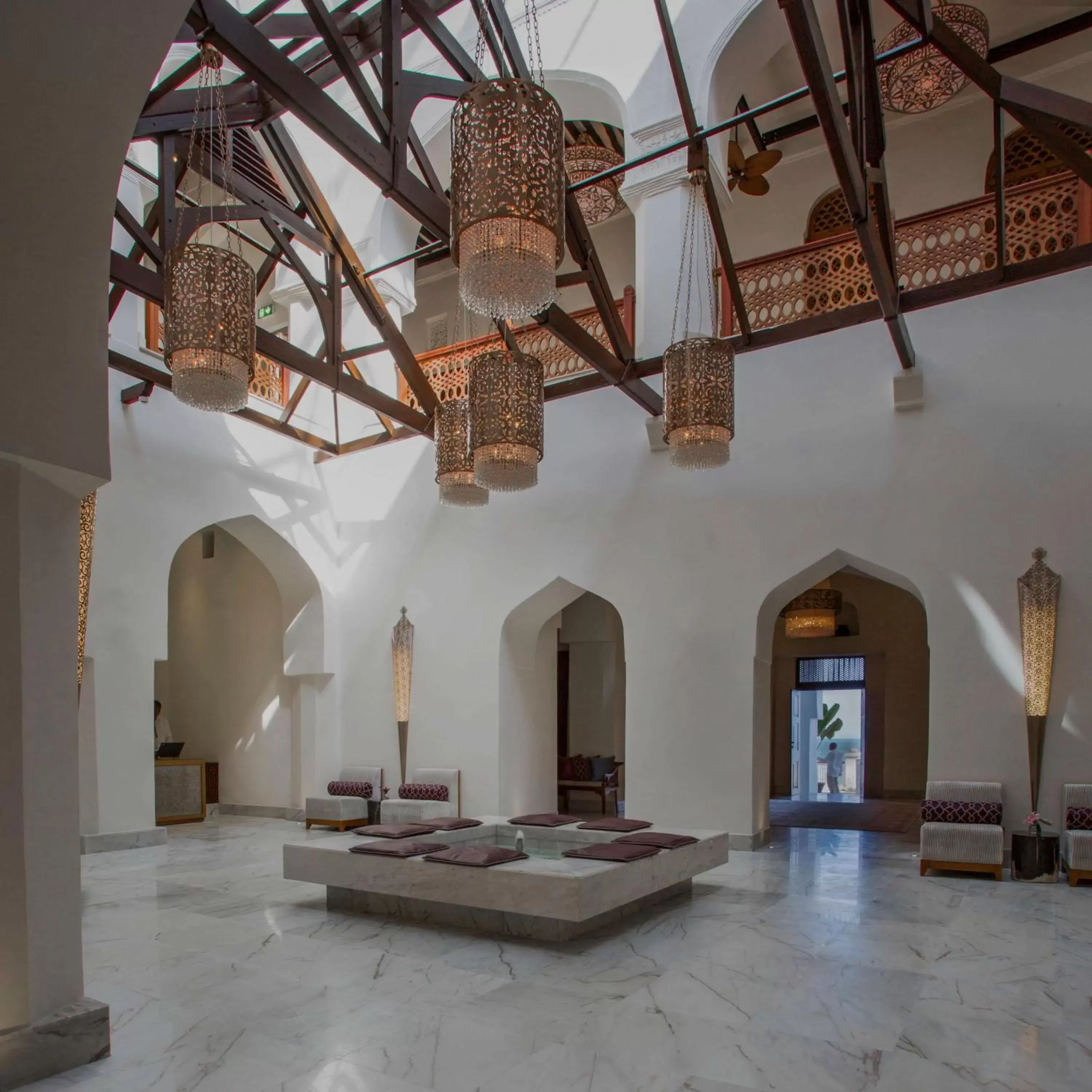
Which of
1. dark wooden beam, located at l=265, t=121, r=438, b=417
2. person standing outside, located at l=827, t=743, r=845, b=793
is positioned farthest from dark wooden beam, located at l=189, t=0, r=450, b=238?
person standing outside, located at l=827, t=743, r=845, b=793

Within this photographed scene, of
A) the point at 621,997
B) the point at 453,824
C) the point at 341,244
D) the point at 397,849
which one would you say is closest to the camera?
the point at 621,997

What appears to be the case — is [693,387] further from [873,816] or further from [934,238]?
[873,816]

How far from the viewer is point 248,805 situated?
12.0 m

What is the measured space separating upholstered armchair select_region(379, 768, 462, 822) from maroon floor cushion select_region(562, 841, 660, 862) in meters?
3.71

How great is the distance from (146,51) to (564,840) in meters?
5.58

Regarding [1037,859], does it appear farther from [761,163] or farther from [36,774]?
[36,774]

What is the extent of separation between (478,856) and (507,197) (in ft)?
12.0

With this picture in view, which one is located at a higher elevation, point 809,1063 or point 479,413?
point 479,413

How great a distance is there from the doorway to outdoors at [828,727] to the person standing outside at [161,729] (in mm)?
9231

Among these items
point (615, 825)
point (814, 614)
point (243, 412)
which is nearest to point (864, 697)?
point (814, 614)

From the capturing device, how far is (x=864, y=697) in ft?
47.3

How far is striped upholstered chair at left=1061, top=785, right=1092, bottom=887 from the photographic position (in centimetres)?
671

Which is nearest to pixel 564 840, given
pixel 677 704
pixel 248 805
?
pixel 677 704

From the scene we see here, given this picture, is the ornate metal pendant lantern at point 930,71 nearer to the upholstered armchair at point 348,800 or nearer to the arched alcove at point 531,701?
the arched alcove at point 531,701
